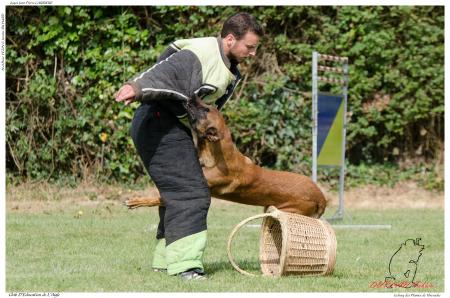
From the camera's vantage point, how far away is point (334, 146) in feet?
32.1

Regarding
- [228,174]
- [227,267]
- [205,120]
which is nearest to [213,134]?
[205,120]

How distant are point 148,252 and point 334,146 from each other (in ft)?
11.8

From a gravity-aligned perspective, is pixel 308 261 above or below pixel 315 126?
below

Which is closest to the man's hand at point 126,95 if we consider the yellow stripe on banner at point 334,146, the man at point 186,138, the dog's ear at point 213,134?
the man at point 186,138

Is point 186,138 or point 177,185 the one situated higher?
point 186,138

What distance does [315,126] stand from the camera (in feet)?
30.0

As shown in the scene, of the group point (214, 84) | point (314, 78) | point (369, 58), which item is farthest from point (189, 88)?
point (369, 58)

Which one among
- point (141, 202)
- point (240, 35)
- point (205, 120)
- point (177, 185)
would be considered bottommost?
point (141, 202)

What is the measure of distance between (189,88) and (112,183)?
6307mm

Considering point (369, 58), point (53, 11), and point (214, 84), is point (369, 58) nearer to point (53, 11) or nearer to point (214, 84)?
point (53, 11)

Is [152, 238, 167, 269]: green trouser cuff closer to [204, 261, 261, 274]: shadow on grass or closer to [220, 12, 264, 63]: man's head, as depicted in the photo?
[204, 261, 261, 274]: shadow on grass

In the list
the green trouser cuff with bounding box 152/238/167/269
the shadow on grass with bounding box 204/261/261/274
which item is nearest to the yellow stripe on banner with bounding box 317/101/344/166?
the shadow on grass with bounding box 204/261/261/274

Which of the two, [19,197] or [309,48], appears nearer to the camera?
[19,197]

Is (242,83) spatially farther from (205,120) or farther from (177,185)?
(177,185)
